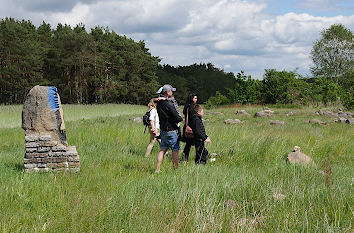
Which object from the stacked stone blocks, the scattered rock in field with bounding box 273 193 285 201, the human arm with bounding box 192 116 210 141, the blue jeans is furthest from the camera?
the human arm with bounding box 192 116 210 141

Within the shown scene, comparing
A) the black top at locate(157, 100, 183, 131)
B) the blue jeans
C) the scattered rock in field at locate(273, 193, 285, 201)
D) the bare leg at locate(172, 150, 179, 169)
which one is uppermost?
the black top at locate(157, 100, 183, 131)

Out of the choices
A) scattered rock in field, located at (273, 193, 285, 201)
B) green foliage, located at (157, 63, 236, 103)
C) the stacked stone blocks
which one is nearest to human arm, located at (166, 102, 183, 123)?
the stacked stone blocks

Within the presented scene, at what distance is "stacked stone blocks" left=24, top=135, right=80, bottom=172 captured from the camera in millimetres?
6891

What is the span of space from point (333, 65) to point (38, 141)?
52.8 m

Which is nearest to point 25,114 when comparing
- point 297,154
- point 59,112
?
point 59,112

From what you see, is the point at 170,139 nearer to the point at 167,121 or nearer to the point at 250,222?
the point at 167,121

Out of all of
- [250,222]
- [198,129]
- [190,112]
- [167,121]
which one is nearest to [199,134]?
[198,129]

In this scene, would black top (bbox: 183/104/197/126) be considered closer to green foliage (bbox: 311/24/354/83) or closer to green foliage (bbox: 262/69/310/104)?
green foliage (bbox: 262/69/310/104)

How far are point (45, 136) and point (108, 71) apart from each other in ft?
145

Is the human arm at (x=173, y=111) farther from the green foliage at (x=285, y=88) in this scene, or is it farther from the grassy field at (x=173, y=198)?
the green foliage at (x=285, y=88)

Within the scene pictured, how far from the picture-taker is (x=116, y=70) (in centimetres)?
5197

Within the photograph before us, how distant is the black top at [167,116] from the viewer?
7031mm

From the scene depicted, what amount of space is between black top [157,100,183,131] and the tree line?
84.2 feet

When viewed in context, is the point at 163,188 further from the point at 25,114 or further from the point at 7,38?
the point at 7,38
